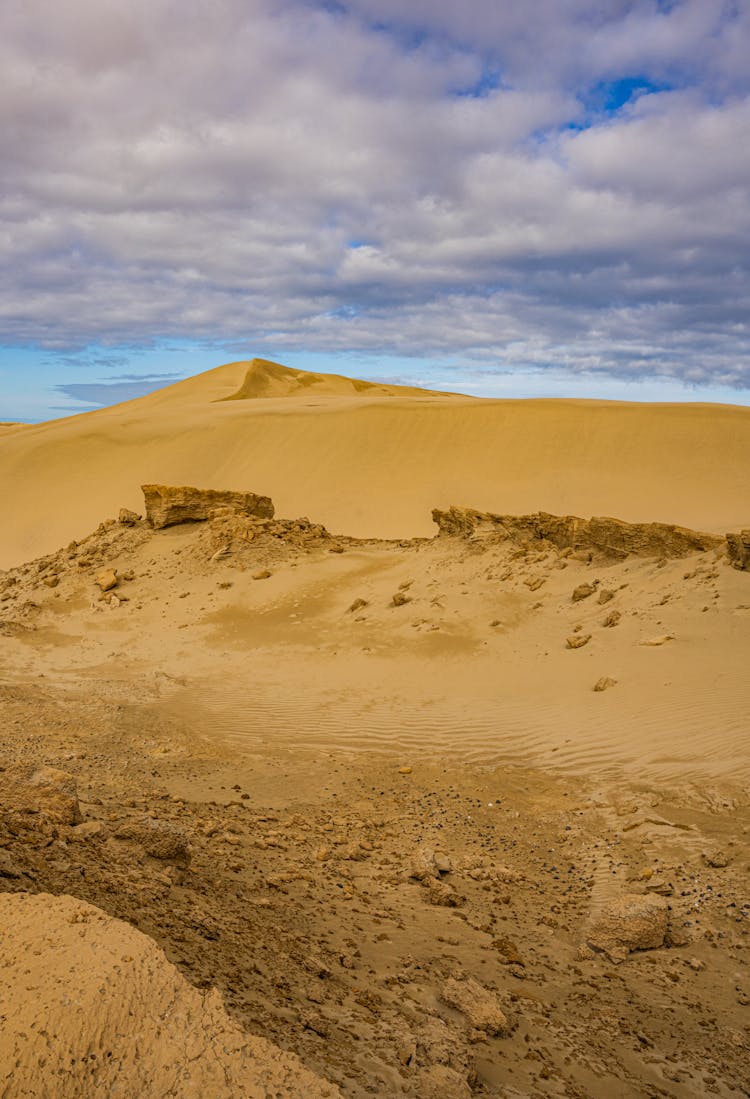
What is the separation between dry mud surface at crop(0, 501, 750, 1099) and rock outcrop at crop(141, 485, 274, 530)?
4.82 ft

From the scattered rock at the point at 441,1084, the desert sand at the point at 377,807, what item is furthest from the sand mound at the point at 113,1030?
the scattered rock at the point at 441,1084

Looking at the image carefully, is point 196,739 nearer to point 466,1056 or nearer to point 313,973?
point 313,973

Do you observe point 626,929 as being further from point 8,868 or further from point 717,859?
point 8,868

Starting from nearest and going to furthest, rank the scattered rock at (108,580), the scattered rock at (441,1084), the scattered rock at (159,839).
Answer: the scattered rock at (441,1084) < the scattered rock at (159,839) < the scattered rock at (108,580)

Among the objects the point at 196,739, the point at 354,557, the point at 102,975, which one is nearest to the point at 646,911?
the point at 102,975

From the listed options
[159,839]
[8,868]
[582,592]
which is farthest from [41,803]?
[582,592]

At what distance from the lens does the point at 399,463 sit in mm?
27391

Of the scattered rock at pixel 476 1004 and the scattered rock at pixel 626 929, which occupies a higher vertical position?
the scattered rock at pixel 476 1004

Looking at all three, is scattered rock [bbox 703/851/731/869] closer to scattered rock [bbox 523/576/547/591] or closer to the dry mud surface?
the dry mud surface

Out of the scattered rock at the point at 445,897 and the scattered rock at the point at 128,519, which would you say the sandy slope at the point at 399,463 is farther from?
the scattered rock at the point at 445,897

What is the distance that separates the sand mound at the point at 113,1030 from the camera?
8.06 ft

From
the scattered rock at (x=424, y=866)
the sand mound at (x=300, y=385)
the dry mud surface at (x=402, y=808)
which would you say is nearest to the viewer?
the dry mud surface at (x=402, y=808)

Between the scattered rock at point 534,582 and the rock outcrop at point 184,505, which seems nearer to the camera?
the scattered rock at point 534,582

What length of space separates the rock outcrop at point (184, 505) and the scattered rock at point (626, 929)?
12827mm
